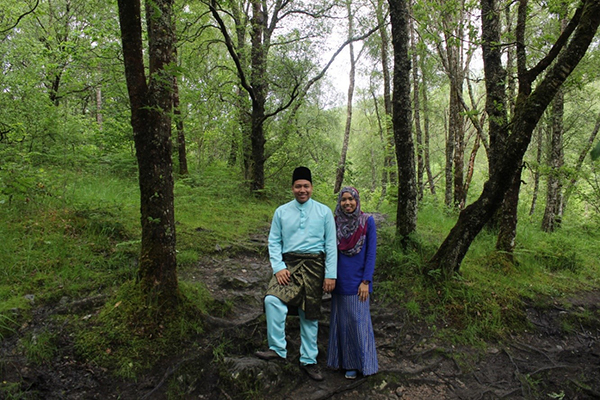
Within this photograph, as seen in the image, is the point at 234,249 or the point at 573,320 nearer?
the point at 573,320

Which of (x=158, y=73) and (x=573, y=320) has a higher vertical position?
(x=158, y=73)

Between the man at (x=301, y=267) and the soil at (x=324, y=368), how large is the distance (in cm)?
28

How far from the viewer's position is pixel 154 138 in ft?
11.1

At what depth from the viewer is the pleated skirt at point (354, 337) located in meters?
3.41

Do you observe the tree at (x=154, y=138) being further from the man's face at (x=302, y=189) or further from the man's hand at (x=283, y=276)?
the man's face at (x=302, y=189)

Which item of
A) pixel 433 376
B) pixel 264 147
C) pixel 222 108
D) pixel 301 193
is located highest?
pixel 222 108

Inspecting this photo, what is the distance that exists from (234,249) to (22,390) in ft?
12.7

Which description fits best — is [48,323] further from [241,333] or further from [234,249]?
[234,249]

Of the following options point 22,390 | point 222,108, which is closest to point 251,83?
point 222,108

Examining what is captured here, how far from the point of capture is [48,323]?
11.2 feet

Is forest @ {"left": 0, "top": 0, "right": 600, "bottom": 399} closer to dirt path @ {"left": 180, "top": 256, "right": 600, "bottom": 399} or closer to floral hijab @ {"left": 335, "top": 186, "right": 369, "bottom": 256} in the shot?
dirt path @ {"left": 180, "top": 256, "right": 600, "bottom": 399}

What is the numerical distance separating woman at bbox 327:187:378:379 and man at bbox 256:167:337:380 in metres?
0.16

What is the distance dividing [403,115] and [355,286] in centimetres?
366

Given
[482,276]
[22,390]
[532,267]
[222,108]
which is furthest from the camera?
[222,108]
